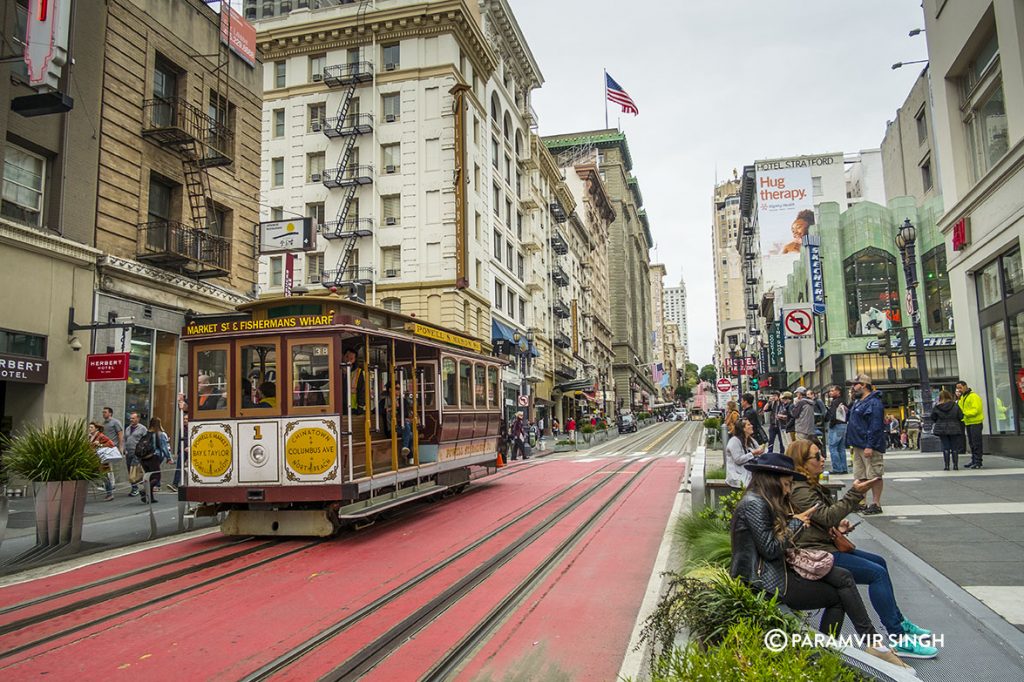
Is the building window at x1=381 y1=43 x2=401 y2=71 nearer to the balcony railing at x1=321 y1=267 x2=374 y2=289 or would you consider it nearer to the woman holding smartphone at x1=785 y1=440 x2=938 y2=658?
the balcony railing at x1=321 y1=267 x2=374 y2=289

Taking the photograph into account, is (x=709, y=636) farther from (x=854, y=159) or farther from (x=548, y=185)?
(x=854, y=159)

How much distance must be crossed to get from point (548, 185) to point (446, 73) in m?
23.9

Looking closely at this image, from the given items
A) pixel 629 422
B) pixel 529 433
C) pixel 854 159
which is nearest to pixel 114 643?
pixel 529 433

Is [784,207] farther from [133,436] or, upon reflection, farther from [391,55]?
[133,436]

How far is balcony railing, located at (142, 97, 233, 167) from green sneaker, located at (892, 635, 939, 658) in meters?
20.4

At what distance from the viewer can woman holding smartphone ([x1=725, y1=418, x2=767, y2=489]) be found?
9633mm

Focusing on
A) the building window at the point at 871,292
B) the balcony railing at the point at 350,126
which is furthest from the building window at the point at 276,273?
the building window at the point at 871,292

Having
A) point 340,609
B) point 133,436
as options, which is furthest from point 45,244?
point 340,609

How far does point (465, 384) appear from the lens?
50.0ft

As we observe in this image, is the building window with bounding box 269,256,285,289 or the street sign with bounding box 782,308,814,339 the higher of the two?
the building window with bounding box 269,256,285,289

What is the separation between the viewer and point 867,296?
4225 centimetres

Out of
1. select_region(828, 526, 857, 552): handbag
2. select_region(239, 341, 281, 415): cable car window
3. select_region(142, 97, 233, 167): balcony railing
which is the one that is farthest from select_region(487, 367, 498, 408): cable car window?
select_region(828, 526, 857, 552): handbag

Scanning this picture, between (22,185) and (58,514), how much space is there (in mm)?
10415

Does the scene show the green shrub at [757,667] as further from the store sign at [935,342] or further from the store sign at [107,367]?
the store sign at [935,342]
